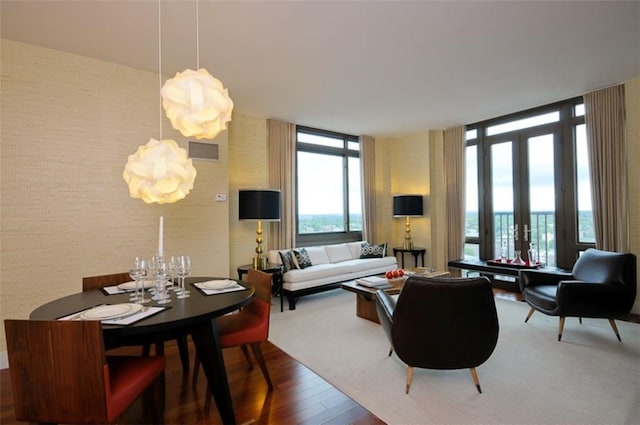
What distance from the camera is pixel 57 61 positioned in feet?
10.1

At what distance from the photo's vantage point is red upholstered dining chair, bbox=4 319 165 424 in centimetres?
139

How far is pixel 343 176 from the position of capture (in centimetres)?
649

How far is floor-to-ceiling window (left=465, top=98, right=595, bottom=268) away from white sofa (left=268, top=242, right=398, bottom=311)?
1.92m

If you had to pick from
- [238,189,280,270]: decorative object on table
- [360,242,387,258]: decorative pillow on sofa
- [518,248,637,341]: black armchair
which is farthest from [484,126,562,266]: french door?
[238,189,280,270]: decorative object on table

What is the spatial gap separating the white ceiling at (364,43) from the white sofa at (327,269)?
2490mm

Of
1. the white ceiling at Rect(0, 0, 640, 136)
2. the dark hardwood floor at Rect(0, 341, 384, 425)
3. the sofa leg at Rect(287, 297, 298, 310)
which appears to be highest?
the white ceiling at Rect(0, 0, 640, 136)

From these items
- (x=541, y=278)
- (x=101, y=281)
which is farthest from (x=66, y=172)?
(x=541, y=278)

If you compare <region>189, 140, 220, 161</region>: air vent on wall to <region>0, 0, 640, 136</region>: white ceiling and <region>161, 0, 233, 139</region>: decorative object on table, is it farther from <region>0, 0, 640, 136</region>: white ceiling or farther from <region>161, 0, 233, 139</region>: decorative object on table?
<region>161, 0, 233, 139</region>: decorative object on table

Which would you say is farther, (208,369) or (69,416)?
(208,369)

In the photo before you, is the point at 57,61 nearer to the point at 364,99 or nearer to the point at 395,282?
the point at 364,99

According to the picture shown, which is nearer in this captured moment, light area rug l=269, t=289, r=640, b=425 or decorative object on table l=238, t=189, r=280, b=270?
light area rug l=269, t=289, r=640, b=425

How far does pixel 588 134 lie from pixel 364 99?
3090 mm

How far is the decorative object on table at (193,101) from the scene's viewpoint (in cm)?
185

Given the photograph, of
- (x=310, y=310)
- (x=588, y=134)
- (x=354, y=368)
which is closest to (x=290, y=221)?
(x=310, y=310)
